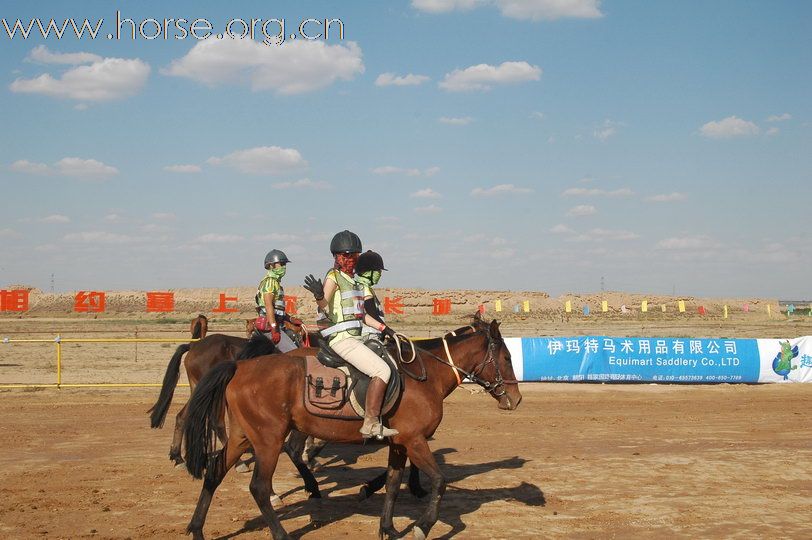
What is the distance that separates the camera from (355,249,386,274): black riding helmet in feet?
25.4

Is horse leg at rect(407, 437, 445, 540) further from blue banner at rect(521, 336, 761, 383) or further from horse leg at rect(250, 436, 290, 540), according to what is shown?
blue banner at rect(521, 336, 761, 383)

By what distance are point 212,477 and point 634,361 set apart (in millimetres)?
17000

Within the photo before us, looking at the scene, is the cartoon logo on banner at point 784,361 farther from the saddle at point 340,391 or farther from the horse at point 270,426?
the saddle at point 340,391

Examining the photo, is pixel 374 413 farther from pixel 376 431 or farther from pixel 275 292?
pixel 275 292

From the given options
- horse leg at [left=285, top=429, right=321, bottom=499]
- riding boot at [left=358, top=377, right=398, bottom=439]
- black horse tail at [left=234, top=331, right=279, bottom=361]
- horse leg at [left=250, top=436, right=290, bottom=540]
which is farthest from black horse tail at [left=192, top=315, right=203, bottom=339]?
riding boot at [left=358, top=377, right=398, bottom=439]

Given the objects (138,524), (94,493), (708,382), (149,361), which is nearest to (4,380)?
(149,361)

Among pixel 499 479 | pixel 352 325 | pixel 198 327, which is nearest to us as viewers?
pixel 352 325

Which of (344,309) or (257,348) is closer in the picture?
(344,309)

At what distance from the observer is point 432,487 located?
7.12m

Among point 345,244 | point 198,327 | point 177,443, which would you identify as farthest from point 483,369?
point 198,327

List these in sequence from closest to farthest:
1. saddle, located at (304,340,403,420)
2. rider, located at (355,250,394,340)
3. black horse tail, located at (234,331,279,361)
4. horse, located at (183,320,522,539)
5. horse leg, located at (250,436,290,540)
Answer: horse leg, located at (250,436,290,540)
horse, located at (183,320,522,539)
saddle, located at (304,340,403,420)
rider, located at (355,250,394,340)
black horse tail, located at (234,331,279,361)

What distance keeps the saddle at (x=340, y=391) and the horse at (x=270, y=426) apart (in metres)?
0.08

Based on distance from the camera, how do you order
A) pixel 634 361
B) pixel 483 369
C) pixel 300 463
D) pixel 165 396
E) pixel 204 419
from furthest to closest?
pixel 634 361 < pixel 165 396 < pixel 300 463 < pixel 483 369 < pixel 204 419

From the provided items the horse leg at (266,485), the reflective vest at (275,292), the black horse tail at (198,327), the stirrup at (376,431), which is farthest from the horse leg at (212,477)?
the black horse tail at (198,327)
